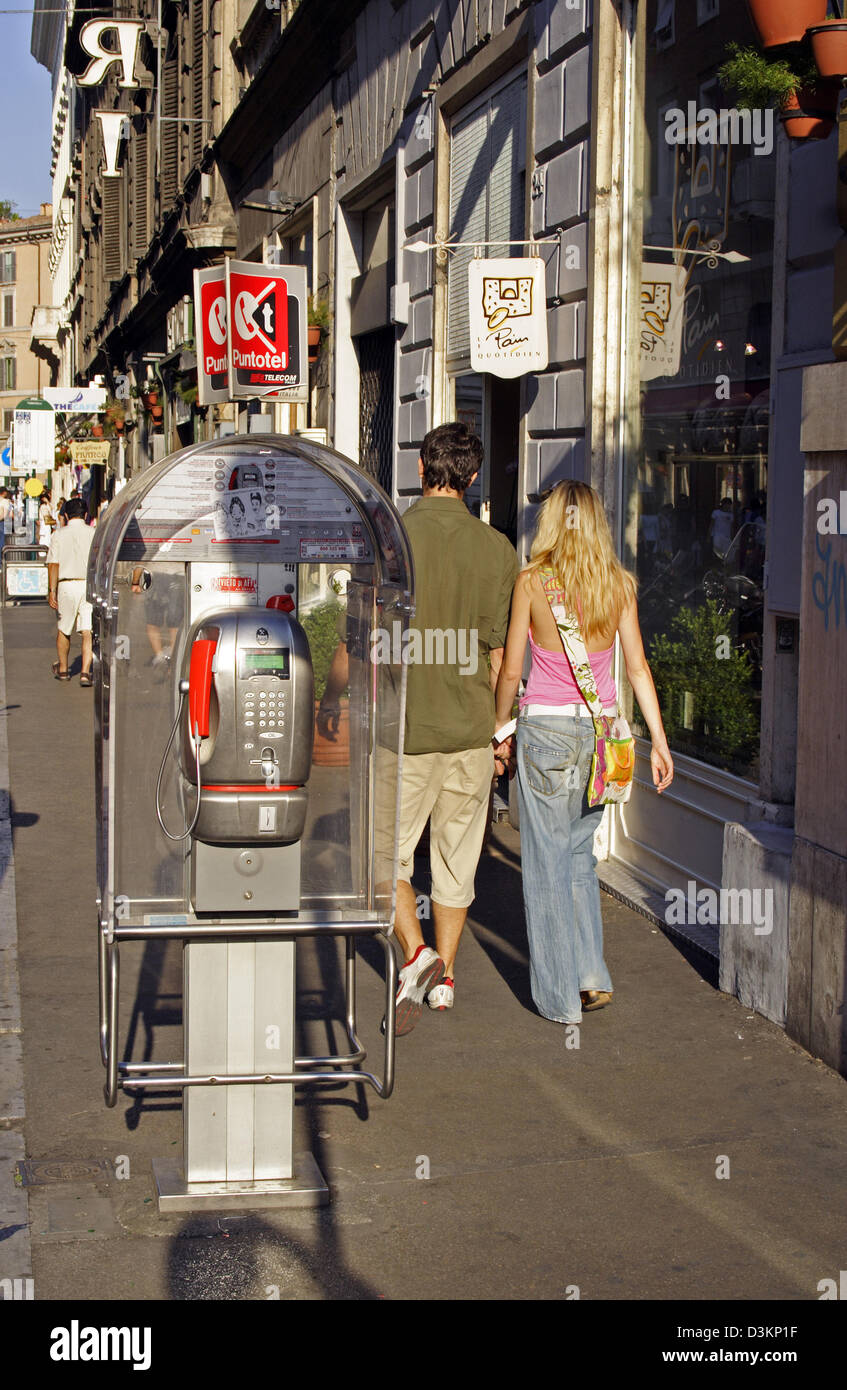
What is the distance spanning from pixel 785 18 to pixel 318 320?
1075 cm

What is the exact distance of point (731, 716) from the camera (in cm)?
694

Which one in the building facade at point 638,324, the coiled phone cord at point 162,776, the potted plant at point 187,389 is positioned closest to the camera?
the coiled phone cord at point 162,776

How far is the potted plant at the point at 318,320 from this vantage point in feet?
51.0

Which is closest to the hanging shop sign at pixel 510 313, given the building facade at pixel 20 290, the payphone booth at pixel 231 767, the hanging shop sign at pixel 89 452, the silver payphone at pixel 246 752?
the payphone booth at pixel 231 767

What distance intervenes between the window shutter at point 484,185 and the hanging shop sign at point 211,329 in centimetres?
209

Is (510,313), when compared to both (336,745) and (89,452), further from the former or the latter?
(89,452)

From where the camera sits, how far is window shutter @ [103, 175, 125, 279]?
1489 inches

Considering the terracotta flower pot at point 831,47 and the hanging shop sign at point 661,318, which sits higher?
the terracotta flower pot at point 831,47

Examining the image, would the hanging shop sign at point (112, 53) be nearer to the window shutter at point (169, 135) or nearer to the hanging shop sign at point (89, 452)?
the window shutter at point (169, 135)
